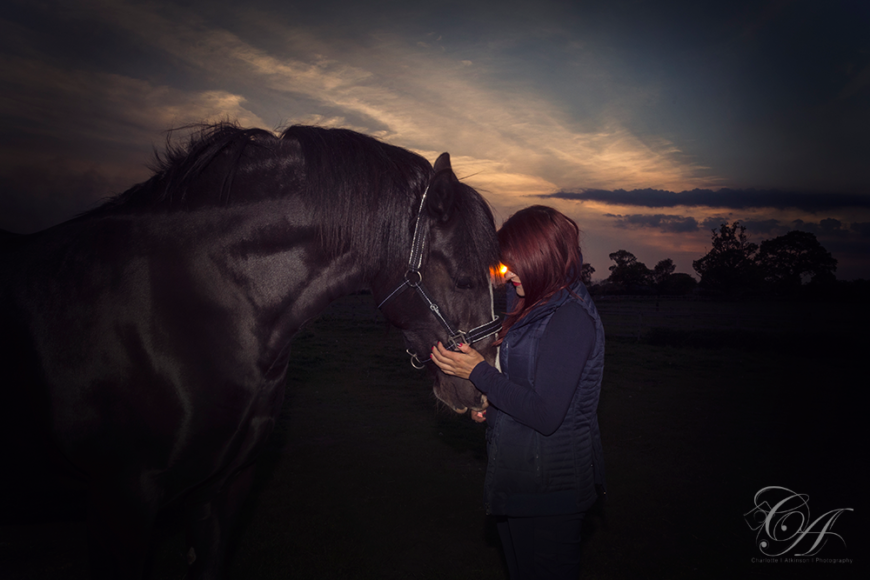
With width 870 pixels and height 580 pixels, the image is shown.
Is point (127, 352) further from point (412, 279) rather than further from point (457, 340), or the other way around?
point (457, 340)

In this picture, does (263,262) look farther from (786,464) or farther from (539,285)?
(786,464)

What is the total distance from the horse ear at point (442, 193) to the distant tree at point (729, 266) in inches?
1644

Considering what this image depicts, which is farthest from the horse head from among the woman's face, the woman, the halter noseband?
the woman's face

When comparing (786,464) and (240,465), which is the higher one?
(240,465)

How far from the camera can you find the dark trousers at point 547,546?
187 cm

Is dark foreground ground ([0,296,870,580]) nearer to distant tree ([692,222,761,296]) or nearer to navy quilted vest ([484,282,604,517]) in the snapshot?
navy quilted vest ([484,282,604,517])

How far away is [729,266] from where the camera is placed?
45375mm

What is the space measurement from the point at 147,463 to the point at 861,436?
10691mm

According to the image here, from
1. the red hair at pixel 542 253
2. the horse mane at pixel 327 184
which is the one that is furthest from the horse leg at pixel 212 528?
the red hair at pixel 542 253

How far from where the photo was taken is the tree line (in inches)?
1375

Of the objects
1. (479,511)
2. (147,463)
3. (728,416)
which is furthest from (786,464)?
(147,463)

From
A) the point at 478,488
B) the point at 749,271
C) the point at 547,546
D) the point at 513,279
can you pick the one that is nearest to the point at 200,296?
the point at 513,279

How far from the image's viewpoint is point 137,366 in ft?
→ 5.48

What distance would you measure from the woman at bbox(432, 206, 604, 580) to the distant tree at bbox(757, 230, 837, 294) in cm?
4998
